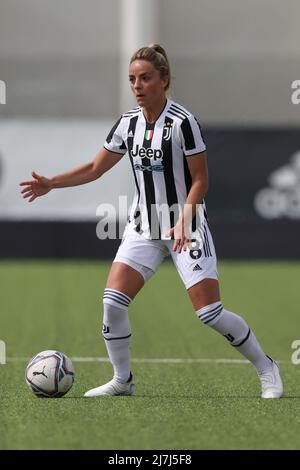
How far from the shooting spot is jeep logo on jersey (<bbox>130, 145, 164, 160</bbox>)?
7488mm

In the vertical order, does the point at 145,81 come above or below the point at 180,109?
above

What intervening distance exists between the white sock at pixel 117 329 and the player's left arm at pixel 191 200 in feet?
1.75

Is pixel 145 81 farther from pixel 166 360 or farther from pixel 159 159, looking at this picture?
pixel 166 360

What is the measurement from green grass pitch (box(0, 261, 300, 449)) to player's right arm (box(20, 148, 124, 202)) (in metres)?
1.40

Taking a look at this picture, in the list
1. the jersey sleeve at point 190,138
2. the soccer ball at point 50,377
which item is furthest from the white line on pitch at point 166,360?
the jersey sleeve at point 190,138

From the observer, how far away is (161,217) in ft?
25.1

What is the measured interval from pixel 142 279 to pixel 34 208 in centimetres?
1426

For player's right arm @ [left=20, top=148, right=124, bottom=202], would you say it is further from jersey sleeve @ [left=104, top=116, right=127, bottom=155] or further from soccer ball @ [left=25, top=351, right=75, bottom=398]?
soccer ball @ [left=25, top=351, right=75, bottom=398]

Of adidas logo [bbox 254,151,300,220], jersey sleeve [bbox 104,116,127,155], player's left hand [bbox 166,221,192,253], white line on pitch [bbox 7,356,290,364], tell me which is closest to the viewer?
player's left hand [bbox 166,221,192,253]

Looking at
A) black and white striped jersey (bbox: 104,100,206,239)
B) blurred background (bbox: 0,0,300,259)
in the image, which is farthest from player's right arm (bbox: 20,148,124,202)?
blurred background (bbox: 0,0,300,259)

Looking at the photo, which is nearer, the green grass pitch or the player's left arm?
the green grass pitch

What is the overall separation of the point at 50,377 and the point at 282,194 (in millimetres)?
14402

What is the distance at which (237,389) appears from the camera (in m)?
8.25

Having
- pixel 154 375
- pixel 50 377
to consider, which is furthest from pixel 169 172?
pixel 154 375
